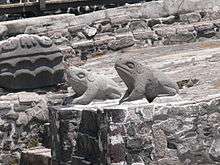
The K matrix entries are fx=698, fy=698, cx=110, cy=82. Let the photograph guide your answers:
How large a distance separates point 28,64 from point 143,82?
370 cm

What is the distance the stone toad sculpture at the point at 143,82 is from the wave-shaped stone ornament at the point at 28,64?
3367mm

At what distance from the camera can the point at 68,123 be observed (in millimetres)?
8297

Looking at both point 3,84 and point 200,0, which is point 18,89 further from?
point 200,0

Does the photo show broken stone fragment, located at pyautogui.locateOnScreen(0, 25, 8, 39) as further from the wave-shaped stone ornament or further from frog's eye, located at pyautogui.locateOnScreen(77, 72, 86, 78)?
frog's eye, located at pyautogui.locateOnScreen(77, 72, 86, 78)

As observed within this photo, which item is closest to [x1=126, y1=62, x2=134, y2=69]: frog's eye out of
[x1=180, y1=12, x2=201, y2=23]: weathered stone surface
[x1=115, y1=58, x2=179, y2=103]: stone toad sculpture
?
[x1=115, y1=58, x2=179, y2=103]: stone toad sculpture

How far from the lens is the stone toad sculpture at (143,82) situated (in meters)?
7.47

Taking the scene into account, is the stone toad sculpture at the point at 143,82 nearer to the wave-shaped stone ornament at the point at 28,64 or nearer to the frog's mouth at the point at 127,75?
the frog's mouth at the point at 127,75

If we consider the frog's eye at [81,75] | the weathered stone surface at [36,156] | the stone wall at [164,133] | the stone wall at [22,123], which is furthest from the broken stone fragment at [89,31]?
the stone wall at [164,133]

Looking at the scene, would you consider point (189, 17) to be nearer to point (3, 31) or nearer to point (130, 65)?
point (3, 31)

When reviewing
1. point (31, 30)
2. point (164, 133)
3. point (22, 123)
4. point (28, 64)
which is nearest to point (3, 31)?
point (31, 30)

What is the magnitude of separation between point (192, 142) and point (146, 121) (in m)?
0.52

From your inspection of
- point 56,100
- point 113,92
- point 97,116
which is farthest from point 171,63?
point 97,116

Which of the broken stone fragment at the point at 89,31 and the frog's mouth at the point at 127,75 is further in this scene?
the broken stone fragment at the point at 89,31

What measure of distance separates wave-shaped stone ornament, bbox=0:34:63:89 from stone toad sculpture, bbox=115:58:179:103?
3367mm
